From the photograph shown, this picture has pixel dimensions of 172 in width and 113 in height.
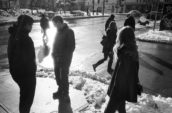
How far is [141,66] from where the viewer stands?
8141mm

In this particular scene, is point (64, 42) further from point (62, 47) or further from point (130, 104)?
point (130, 104)

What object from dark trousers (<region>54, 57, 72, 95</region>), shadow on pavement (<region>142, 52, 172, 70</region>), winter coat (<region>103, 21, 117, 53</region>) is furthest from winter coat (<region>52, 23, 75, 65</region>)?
shadow on pavement (<region>142, 52, 172, 70</region>)

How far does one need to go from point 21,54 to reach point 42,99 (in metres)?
2.06

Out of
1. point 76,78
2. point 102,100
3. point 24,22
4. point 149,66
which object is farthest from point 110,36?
point 24,22

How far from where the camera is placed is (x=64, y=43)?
14.7 feet

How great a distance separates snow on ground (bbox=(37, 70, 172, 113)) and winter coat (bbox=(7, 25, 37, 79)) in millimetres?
1758

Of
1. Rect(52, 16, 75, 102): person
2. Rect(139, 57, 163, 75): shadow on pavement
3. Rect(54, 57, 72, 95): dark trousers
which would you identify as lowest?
Rect(139, 57, 163, 75): shadow on pavement

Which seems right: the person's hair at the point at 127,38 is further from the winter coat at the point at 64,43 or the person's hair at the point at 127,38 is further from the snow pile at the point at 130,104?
the snow pile at the point at 130,104

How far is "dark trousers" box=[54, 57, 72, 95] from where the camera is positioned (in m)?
4.60

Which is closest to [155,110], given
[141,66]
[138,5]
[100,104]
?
[100,104]

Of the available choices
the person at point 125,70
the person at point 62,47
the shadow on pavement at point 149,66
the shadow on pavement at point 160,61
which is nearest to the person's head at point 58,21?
the person at point 62,47

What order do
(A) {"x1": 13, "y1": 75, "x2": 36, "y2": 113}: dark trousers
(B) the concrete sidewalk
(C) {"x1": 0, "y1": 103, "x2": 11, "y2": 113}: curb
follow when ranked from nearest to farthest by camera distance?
(A) {"x1": 13, "y1": 75, "x2": 36, "y2": 113}: dark trousers → (C) {"x1": 0, "y1": 103, "x2": 11, "y2": 113}: curb → (B) the concrete sidewalk

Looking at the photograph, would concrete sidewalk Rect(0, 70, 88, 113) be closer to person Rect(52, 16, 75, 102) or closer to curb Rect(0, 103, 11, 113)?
curb Rect(0, 103, 11, 113)

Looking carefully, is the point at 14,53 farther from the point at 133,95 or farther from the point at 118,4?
the point at 118,4
